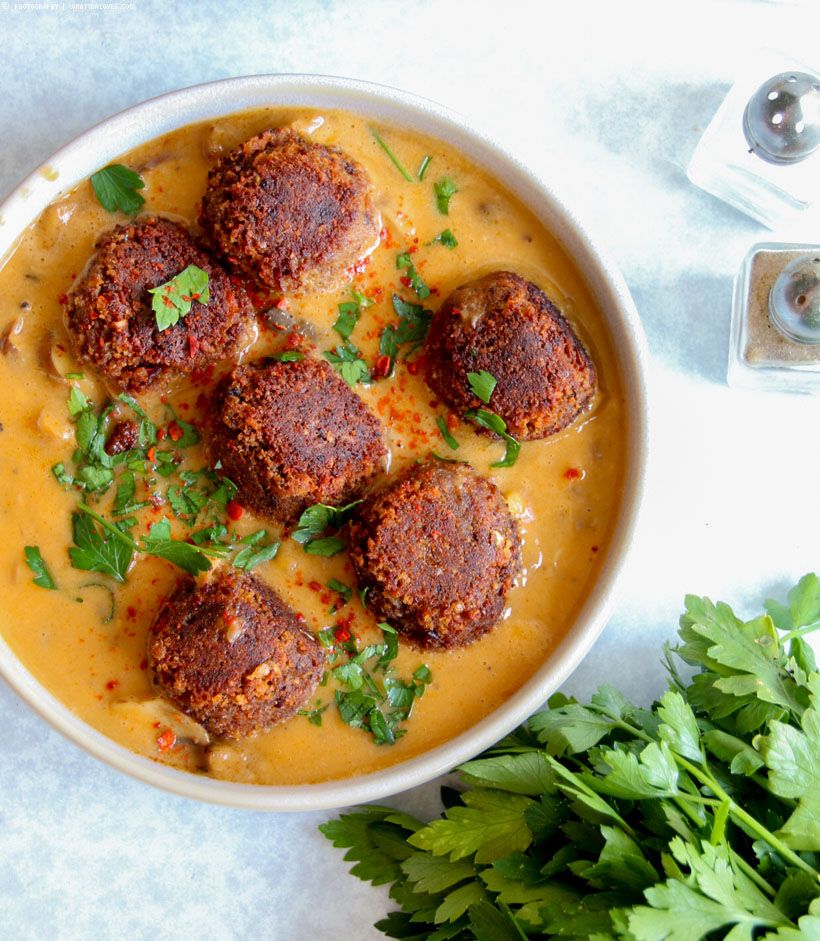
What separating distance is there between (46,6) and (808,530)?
3.76 metres

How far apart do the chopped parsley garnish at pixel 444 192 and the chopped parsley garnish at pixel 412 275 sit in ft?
0.68

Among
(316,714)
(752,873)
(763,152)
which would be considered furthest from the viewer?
(763,152)

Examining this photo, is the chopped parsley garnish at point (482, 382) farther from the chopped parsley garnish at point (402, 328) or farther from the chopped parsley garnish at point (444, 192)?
the chopped parsley garnish at point (444, 192)

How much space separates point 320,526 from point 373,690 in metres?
0.63

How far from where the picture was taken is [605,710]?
3266 mm

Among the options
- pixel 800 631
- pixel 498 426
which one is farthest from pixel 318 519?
pixel 800 631

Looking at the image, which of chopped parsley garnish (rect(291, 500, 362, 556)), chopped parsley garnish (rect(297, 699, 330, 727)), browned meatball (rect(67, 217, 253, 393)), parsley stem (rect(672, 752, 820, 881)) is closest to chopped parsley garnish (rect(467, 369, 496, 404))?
chopped parsley garnish (rect(291, 500, 362, 556))

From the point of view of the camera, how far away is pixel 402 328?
330 centimetres

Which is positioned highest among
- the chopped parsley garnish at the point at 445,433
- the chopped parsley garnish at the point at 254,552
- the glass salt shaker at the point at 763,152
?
the glass salt shaker at the point at 763,152

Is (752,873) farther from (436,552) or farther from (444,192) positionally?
(444,192)

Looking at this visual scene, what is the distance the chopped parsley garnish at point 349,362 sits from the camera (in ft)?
10.7

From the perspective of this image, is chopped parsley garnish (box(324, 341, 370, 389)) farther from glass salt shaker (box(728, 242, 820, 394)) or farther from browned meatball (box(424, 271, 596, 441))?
glass salt shaker (box(728, 242, 820, 394))

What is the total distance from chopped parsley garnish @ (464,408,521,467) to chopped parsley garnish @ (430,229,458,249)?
0.62m


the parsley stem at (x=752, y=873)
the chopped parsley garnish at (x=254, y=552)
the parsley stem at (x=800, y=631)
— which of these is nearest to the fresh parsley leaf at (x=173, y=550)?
the chopped parsley garnish at (x=254, y=552)
